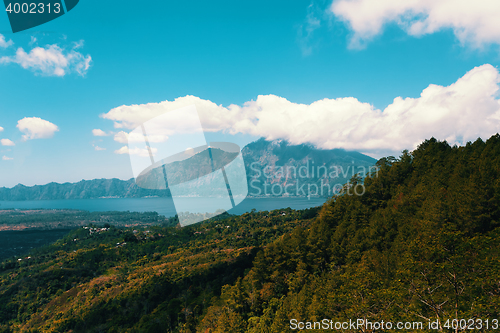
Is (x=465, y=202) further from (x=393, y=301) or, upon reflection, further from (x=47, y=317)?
(x=47, y=317)

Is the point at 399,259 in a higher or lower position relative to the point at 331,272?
higher

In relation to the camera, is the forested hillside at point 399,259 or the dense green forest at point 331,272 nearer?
the forested hillside at point 399,259
